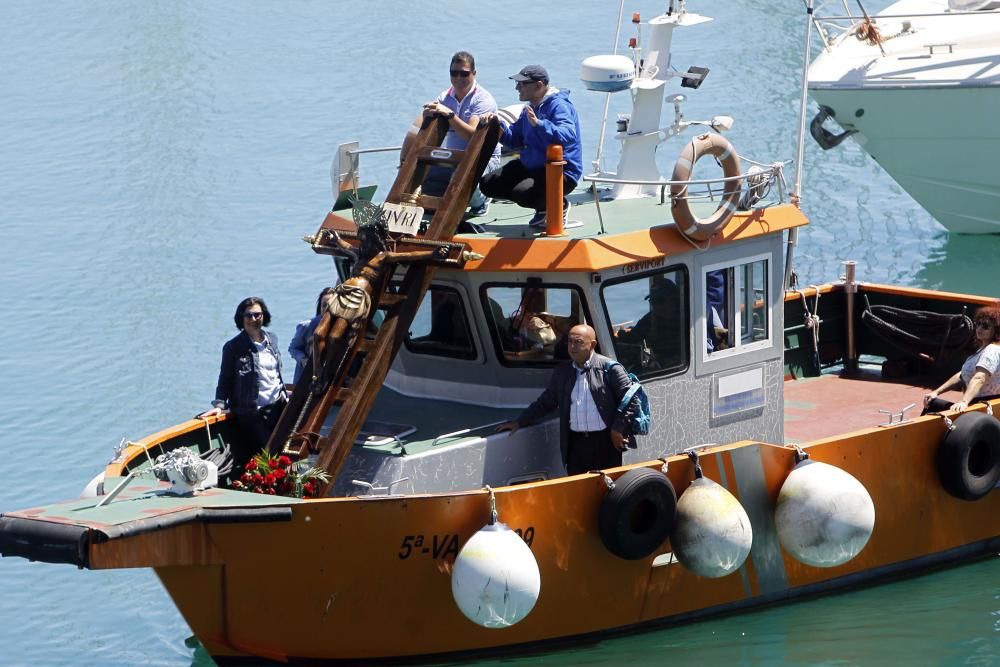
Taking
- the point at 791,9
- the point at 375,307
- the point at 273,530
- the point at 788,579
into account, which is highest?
the point at 791,9

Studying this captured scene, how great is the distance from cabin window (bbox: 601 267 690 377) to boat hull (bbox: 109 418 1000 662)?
0.73 metres

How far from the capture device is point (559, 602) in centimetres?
977

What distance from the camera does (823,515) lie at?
399 inches

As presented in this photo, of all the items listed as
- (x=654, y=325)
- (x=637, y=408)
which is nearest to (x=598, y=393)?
(x=637, y=408)

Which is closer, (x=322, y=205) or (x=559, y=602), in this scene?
(x=559, y=602)

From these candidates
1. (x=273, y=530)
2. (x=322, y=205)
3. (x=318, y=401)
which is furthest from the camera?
(x=322, y=205)

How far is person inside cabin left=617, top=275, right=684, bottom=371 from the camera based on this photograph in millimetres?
10359

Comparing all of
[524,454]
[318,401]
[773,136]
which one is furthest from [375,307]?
[773,136]

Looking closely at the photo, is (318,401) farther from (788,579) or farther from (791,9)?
(791,9)

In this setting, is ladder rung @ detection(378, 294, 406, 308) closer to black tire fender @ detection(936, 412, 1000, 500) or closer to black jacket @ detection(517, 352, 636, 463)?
black jacket @ detection(517, 352, 636, 463)

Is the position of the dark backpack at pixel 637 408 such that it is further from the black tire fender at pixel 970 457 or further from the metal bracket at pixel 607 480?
the black tire fender at pixel 970 457

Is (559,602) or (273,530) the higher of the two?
(273,530)

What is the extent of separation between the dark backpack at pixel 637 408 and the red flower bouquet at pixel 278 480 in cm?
184

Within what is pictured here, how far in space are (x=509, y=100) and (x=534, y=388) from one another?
14655 mm
